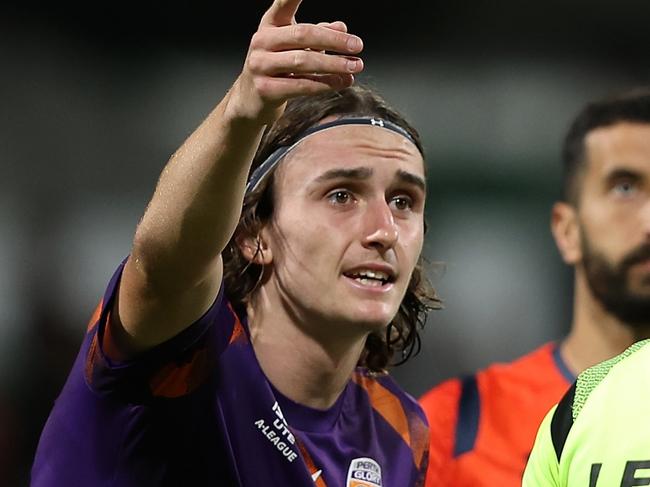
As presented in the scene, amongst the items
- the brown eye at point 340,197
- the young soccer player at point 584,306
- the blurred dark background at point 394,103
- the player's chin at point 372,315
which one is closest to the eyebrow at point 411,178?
the brown eye at point 340,197

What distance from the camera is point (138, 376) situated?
163 cm

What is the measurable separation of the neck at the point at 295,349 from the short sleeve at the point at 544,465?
28.1 inches

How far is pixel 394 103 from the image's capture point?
4.42 m

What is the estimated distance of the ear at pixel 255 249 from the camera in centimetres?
205

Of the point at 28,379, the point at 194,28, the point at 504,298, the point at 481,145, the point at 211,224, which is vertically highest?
the point at 194,28

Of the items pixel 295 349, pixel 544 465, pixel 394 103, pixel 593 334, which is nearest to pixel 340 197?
pixel 295 349

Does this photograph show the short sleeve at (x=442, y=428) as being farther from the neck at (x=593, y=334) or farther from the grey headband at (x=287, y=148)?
the grey headband at (x=287, y=148)

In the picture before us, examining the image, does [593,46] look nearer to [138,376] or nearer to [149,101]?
[149,101]

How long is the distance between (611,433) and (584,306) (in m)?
1.90

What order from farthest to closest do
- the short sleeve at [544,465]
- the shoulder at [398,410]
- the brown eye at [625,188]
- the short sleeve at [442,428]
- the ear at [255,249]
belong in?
the brown eye at [625,188] → the short sleeve at [442,428] → the shoulder at [398,410] → the ear at [255,249] → the short sleeve at [544,465]

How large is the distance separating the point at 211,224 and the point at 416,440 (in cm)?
98

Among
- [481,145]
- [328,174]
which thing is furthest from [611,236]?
[481,145]

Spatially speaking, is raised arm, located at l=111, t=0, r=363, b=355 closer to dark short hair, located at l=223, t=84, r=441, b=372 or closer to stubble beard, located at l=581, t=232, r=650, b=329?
dark short hair, located at l=223, t=84, r=441, b=372

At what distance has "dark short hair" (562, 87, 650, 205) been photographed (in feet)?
10.1
